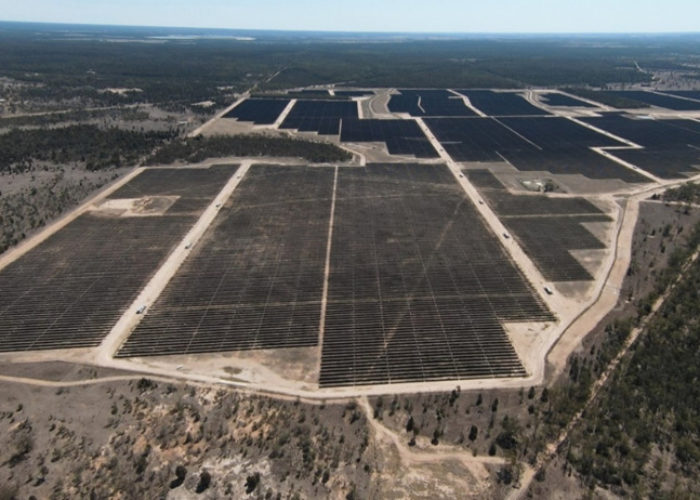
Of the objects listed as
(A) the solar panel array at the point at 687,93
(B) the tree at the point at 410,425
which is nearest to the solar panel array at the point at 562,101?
(A) the solar panel array at the point at 687,93

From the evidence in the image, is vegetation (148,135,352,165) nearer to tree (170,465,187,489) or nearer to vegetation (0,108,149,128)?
vegetation (0,108,149,128)

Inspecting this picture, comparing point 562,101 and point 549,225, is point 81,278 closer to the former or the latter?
point 549,225

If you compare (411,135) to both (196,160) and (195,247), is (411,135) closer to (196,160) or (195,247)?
(196,160)

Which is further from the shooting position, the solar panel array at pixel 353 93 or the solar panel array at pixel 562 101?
the solar panel array at pixel 353 93

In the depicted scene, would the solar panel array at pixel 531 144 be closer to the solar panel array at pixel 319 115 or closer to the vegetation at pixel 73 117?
the solar panel array at pixel 319 115

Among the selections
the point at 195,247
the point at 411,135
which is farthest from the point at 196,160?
the point at 411,135

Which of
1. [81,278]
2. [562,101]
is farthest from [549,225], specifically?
[562,101]
